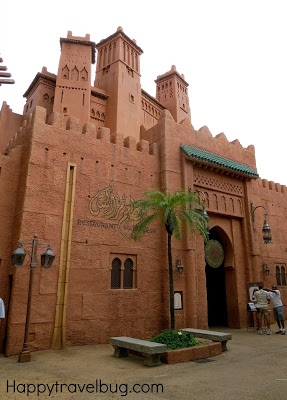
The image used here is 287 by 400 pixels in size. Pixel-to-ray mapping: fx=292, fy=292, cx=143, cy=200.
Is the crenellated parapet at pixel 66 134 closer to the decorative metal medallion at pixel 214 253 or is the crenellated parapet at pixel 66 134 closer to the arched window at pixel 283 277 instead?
the decorative metal medallion at pixel 214 253

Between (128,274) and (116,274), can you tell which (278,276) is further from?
(116,274)

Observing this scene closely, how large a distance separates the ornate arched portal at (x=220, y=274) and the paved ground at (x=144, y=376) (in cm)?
561

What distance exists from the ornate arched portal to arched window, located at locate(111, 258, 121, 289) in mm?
4839

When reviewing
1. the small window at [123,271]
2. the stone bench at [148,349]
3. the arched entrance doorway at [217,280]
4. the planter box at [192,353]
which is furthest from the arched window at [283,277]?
the stone bench at [148,349]

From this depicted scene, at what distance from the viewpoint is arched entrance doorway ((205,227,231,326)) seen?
14.0 m

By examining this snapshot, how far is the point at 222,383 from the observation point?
536cm

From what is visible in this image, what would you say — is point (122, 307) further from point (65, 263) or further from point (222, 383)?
point (222, 383)

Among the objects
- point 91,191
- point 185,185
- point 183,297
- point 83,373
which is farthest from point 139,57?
point 83,373

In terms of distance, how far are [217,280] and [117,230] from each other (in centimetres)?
819

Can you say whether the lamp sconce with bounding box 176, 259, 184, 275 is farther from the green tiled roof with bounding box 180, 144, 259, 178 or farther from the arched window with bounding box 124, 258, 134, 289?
the green tiled roof with bounding box 180, 144, 259, 178

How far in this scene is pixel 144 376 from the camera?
19.4ft

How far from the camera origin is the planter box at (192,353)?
6941 mm

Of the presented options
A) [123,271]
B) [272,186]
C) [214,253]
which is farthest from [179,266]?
[272,186]

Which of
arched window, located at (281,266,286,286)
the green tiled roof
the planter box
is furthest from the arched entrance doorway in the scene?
the planter box
